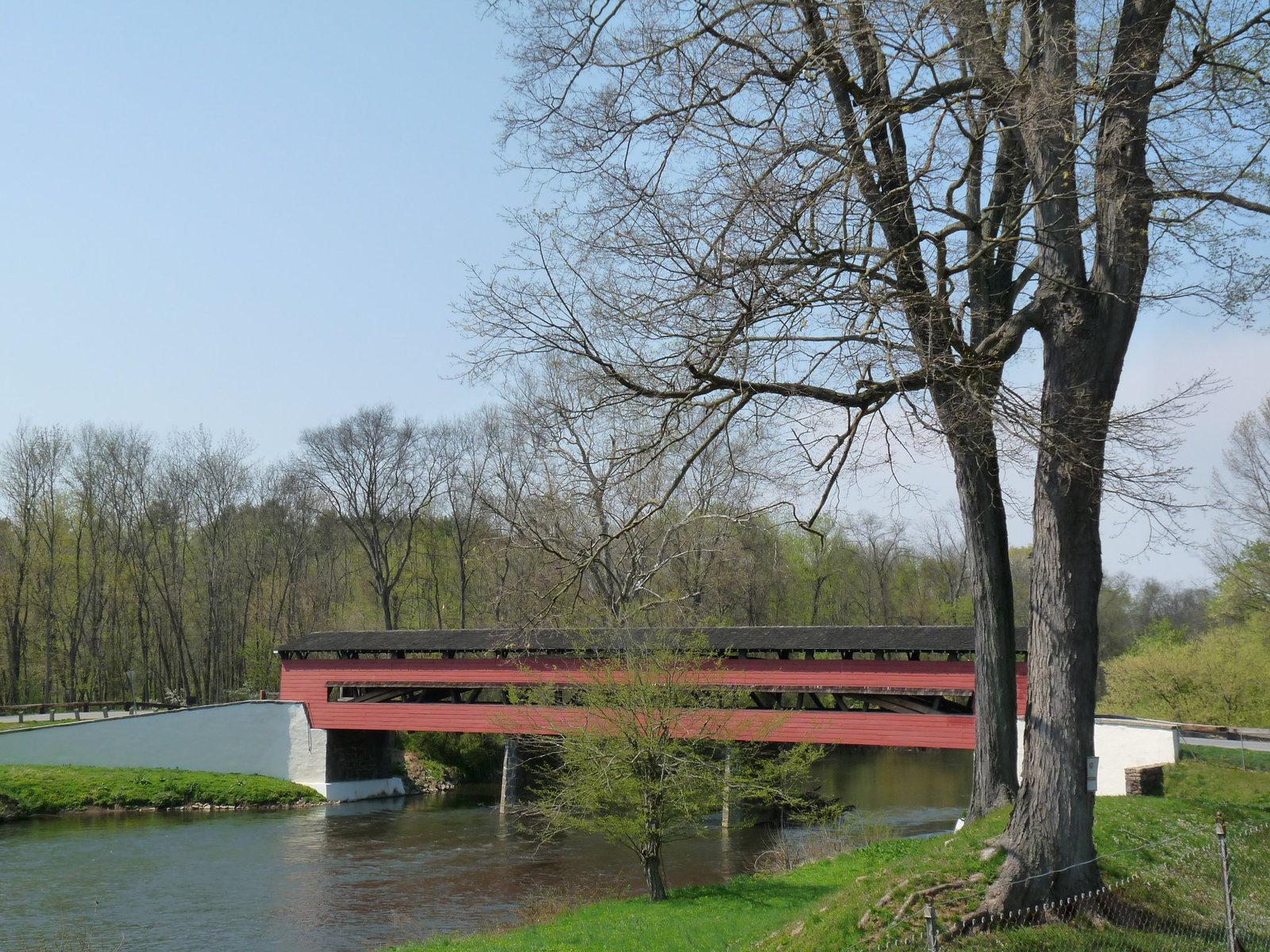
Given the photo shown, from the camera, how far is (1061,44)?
5965mm

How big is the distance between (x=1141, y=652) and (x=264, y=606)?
3124cm

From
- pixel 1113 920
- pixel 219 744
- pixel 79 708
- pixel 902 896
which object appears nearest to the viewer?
pixel 1113 920

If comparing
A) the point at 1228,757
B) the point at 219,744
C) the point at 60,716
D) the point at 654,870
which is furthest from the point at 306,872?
the point at 60,716

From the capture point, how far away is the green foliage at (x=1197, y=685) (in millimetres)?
19297

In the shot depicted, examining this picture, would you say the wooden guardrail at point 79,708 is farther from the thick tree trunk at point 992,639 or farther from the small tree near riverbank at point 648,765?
the thick tree trunk at point 992,639

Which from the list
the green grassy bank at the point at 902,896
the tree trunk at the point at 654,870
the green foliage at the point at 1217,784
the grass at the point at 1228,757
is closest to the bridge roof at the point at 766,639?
the tree trunk at the point at 654,870

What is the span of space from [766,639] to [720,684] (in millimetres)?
2936

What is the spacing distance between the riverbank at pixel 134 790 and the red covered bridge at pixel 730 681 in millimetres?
1907

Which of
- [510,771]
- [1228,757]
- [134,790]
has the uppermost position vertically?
[1228,757]

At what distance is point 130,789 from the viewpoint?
21.1 metres

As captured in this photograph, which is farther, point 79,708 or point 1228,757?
point 79,708

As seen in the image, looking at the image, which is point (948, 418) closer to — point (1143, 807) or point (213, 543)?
point (1143, 807)

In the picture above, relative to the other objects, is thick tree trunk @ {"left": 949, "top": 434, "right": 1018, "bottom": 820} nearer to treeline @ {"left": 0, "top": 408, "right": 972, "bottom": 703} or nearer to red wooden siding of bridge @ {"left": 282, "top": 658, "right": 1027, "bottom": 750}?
red wooden siding of bridge @ {"left": 282, "top": 658, "right": 1027, "bottom": 750}

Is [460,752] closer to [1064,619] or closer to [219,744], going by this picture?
[219,744]
